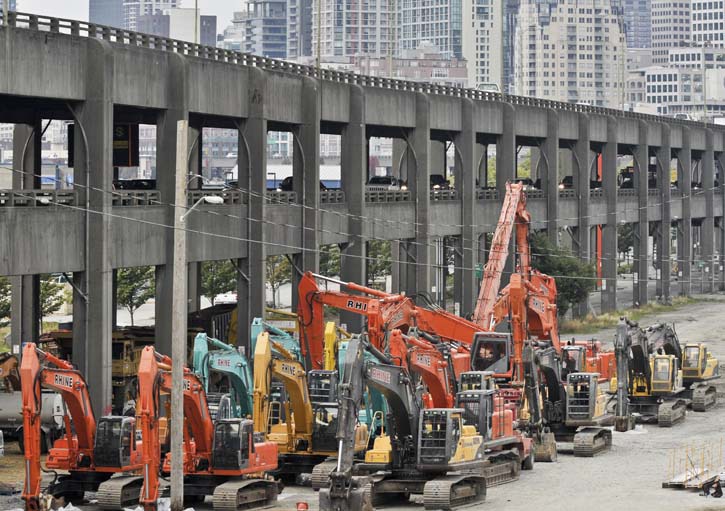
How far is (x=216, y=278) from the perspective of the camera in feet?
335

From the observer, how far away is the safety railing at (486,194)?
297ft

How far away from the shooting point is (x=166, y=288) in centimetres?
5634

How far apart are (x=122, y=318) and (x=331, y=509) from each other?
269 feet

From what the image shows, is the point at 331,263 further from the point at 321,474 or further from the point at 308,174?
the point at 321,474

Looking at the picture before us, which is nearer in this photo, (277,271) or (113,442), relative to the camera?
(113,442)

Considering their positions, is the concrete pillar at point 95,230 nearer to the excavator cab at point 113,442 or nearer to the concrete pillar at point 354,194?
the excavator cab at point 113,442

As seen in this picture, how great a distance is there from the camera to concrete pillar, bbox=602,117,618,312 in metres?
105

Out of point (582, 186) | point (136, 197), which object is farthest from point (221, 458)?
point (582, 186)

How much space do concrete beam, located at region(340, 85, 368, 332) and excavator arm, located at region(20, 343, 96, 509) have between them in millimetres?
32888

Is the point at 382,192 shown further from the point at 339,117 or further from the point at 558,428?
the point at 558,428

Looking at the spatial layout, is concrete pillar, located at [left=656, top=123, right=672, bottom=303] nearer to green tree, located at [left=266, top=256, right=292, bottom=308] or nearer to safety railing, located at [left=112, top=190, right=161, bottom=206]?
green tree, located at [left=266, top=256, right=292, bottom=308]

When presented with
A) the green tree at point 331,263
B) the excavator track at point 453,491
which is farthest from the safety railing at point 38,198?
the green tree at point 331,263

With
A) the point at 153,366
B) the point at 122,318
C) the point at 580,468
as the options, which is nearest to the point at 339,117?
the point at 580,468

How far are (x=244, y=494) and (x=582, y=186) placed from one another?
6510cm
